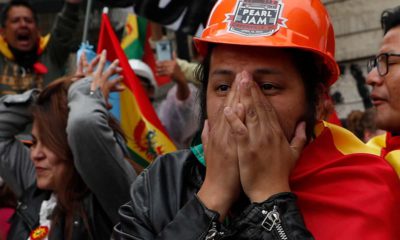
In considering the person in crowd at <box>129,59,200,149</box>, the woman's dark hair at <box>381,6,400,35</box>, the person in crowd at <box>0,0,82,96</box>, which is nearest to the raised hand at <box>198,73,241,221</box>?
the woman's dark hair at <box>381,6,400,35</box>

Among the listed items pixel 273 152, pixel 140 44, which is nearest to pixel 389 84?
pixel 273 152

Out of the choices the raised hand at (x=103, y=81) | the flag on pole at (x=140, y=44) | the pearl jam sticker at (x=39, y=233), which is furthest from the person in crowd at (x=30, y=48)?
the pearl jam sticker at (x=39, y=233)

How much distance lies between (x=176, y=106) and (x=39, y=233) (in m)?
2.40

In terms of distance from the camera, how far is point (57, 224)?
329cm

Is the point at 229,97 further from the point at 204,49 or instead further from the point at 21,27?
the point at 21,27

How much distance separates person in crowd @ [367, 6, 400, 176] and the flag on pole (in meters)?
3.95

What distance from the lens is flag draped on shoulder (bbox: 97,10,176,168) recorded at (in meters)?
4.80

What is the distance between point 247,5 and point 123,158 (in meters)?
1.26

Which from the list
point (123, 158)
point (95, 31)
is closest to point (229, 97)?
point (123, 158)

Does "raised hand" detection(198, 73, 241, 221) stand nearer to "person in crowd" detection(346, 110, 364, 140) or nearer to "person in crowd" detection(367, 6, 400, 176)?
"person in crowd" detection(367, 6, 400, 176)

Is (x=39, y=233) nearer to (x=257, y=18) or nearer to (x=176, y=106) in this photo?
(x=257, y=18)

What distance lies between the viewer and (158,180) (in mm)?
2318

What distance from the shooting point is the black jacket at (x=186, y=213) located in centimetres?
204

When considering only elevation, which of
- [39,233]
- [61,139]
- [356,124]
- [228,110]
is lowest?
A: [356,124]
